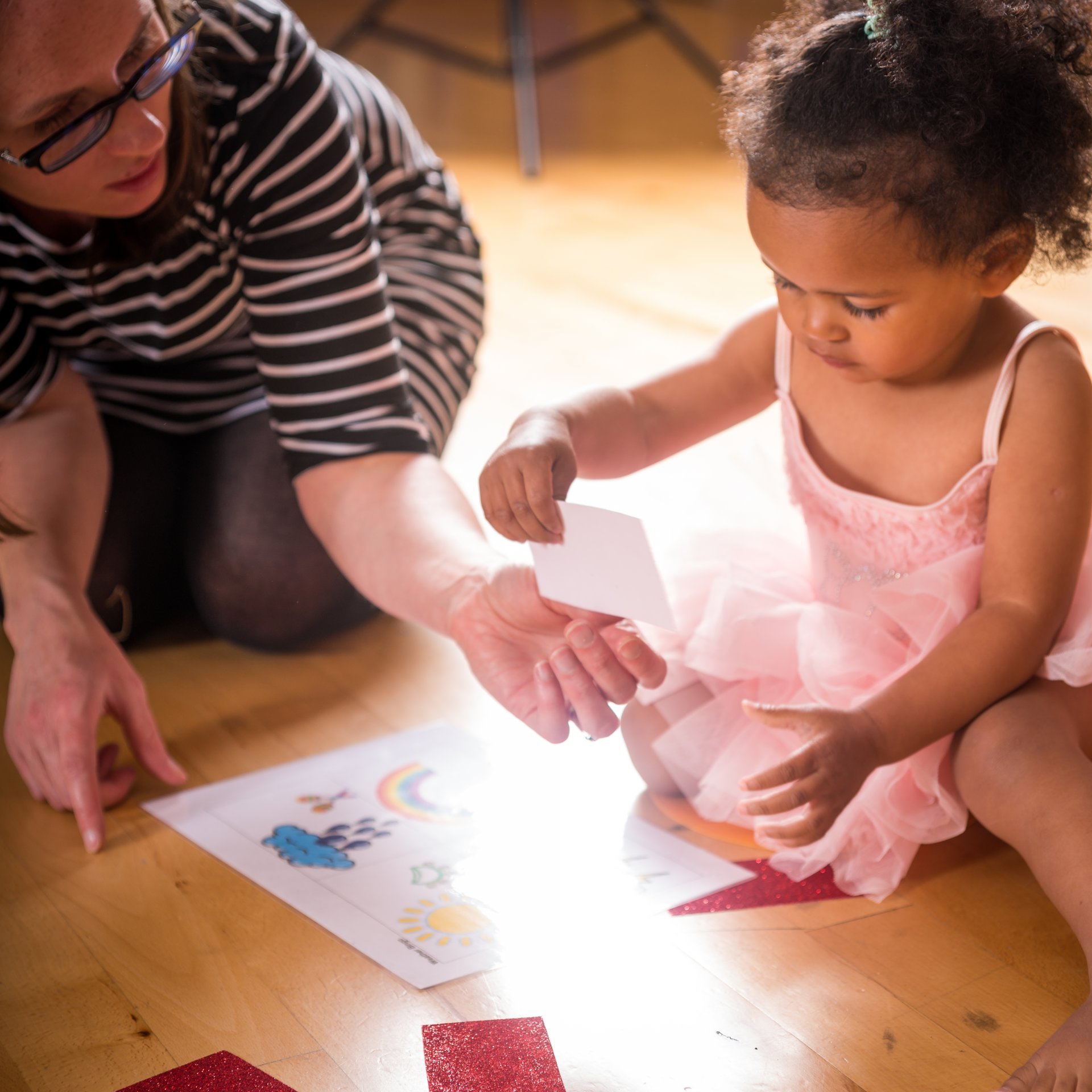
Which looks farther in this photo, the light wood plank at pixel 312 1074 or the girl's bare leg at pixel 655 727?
the girl's bare leg at pixel 655 727

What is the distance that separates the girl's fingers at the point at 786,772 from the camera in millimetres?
825

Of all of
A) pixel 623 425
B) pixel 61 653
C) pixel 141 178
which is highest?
pixel 141 178

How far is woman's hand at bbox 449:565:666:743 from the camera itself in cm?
90

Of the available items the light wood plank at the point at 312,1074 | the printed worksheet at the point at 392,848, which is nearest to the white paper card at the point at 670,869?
the printed worksheet at the point at 392,848

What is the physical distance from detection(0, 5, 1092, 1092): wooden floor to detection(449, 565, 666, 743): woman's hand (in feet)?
0.47

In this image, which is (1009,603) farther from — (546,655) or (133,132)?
(133,132)

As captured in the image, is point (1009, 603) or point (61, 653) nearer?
point (1009, 603)

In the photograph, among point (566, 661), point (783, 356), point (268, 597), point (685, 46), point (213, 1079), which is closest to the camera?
point (213, 1079)

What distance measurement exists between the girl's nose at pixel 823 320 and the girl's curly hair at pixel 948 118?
70mm

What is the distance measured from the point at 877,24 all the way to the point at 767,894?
595 millimetres

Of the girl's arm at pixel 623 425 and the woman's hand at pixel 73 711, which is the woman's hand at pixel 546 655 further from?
the woman's hand at pixel 73 711

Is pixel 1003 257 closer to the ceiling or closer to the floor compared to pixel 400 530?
closer to the ceiling

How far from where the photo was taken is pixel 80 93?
0.94 metres

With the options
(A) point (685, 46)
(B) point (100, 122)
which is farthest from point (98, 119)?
(A) point (685, 46)
